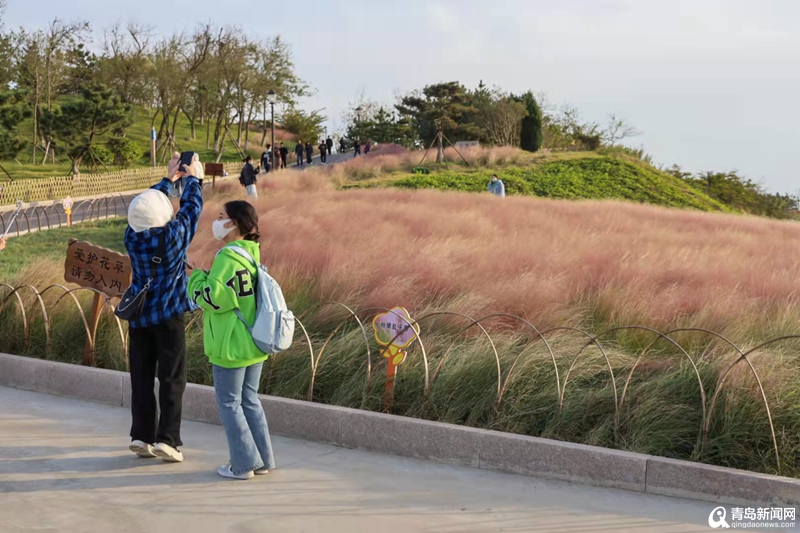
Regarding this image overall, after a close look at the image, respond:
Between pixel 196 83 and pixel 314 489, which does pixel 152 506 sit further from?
pixel 196 83

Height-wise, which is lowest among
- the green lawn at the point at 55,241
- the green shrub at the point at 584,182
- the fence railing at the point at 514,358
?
the green lawn at the point at 55,241

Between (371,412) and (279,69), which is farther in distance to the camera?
(279,69)

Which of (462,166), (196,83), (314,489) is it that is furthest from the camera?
(196,83)

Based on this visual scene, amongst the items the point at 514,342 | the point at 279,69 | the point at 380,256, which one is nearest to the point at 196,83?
the point at 279,69

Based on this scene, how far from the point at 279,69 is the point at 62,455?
5916 cm

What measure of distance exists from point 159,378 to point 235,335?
0.76m

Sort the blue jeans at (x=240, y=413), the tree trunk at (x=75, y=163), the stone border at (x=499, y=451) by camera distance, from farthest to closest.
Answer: the tree trunk at (x=75, y=163) < the blue jeans at (x=240, y=413) < the stone border at (x=499, y=451)

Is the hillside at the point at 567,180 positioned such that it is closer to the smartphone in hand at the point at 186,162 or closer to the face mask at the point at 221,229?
the smartphone in hand at the point at 186,162

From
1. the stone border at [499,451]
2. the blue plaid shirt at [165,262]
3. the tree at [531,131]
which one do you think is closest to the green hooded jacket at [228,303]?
the blue plaid shirt at [165,262]

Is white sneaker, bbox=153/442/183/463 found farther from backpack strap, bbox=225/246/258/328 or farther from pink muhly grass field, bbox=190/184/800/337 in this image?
pink muhly grass field, bbox=190/184/800/337

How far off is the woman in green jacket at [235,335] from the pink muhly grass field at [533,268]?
9.34 ft

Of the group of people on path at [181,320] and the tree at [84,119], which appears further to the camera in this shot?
the tree at [84,119]

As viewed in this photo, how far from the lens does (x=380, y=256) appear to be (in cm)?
966
